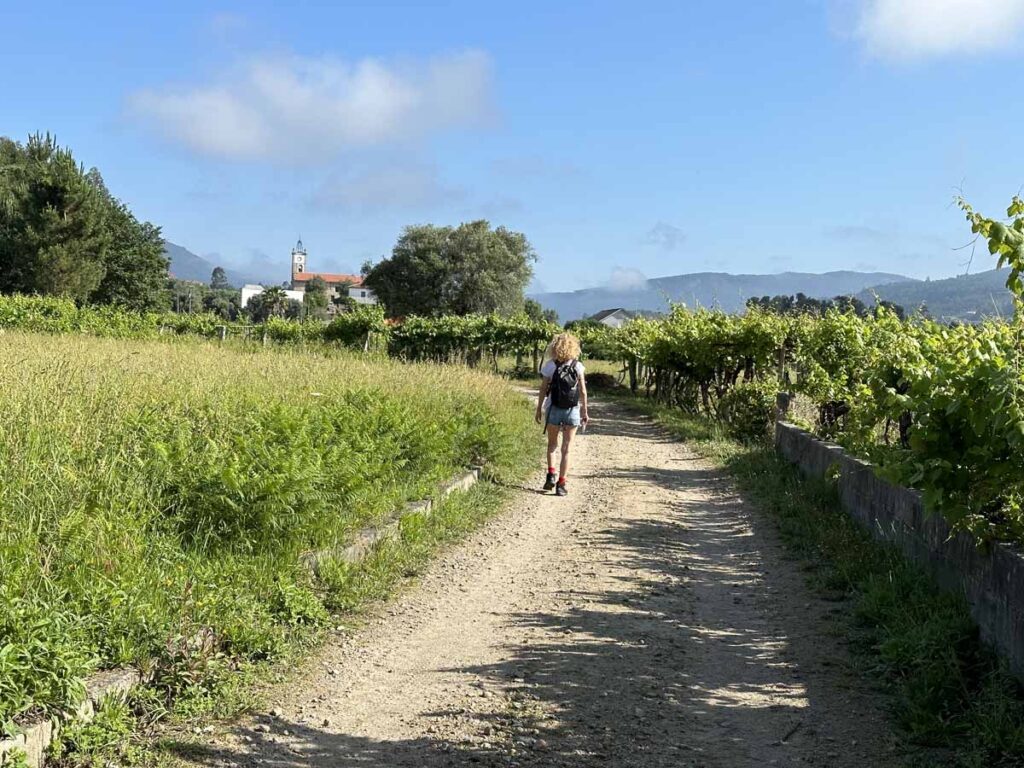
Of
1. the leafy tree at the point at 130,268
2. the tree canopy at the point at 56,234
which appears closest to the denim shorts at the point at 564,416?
the tree canopy at the point at 56,234

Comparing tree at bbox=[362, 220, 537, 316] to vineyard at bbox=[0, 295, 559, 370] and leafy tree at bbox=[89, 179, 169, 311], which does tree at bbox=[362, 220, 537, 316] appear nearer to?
leafy tree at bbox=[89, 179, 169, 311]

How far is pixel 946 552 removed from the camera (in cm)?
582

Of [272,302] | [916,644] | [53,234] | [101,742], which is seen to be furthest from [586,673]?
[272,302]

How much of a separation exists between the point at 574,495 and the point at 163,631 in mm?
6951

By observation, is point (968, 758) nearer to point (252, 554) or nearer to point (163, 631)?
point (163, 631)

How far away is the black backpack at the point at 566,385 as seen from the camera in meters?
10.8

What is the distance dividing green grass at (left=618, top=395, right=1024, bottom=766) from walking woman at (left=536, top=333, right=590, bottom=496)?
9.28ft

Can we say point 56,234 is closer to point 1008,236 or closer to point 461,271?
point 461,271

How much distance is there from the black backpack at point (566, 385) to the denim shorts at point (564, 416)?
0.21 ft

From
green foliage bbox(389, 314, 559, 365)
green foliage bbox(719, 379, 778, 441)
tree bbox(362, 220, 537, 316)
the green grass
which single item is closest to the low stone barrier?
the green grass

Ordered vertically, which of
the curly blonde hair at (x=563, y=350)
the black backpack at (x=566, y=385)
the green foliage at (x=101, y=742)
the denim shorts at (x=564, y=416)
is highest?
the curly blonde hair at (x=563, y=350)

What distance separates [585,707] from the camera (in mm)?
4500

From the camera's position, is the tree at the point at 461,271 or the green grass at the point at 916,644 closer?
the green grass at the point at 916,644

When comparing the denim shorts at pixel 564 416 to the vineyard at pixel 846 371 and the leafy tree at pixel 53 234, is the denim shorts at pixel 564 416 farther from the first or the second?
the leafy tree at pixel 53 234
